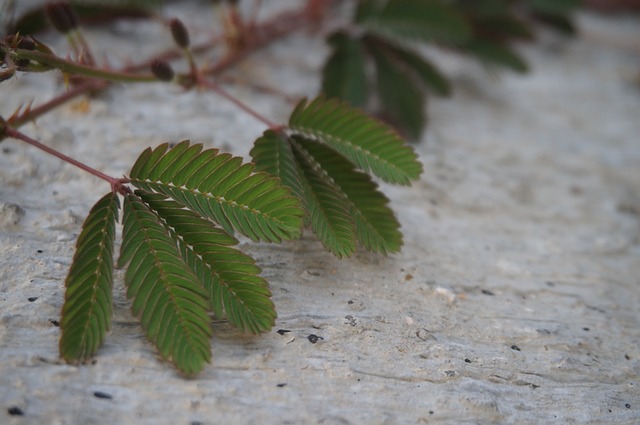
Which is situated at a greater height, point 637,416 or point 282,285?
point 282,285

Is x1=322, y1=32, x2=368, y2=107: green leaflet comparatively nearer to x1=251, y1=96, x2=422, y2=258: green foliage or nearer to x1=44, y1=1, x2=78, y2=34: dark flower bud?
x1=251, y1=96, x2=422, y2=258: green foliage

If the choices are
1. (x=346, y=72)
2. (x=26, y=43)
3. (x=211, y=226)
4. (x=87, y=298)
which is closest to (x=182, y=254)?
(x=211, y=226)

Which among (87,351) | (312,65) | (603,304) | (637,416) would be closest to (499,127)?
(312,65)

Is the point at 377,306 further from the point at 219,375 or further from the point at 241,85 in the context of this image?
the point at 241,85

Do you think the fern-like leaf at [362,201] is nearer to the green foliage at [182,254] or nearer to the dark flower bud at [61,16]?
the green foliage at [182,254]

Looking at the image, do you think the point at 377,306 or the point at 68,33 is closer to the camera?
the point at 377,306

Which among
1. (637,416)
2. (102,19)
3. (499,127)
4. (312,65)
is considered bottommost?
(637,416)

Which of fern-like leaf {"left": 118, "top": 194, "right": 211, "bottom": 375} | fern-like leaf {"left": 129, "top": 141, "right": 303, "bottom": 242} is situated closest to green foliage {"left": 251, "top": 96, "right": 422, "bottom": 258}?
fern-like leaf {"left": 129, "top": 141, "right": 303, "bottom": 242}

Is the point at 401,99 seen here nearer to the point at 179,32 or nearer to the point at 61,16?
the point at 179,32
